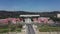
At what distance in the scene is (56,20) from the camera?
5.25m

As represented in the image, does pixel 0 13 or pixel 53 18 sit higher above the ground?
pixel 0 13

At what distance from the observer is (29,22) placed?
20.3ft

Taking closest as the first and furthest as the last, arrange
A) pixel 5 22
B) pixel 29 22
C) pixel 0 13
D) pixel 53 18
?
pixel 0 13 < pixel 5 22 < pixel 53 18 < pixel 29 22

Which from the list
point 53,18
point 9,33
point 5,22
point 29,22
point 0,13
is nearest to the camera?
point 9,33

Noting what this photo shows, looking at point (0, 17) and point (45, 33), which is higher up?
point (0, 17)

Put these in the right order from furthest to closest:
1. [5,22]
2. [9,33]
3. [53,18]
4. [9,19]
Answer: [53,18], [9,19], [5,22], [9,33]

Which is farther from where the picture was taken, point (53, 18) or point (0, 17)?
point (53, 18)

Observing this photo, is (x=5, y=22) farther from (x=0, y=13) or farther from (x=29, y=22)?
(x=29, y=22)

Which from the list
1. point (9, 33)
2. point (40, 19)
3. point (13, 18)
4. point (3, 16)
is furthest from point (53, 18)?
point (9, 33)

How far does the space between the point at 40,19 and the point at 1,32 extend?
2.82 meters

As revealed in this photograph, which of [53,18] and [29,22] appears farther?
[29,22]

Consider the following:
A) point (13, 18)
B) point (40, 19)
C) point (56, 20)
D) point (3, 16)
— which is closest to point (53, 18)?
point (56, 20)

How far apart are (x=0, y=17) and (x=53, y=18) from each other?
1.91 metres

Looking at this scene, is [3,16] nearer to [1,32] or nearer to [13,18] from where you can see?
[13,18]
